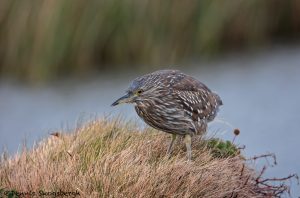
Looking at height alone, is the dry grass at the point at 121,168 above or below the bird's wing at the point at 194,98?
below

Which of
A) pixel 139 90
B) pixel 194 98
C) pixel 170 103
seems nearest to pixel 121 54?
pixel 194 98

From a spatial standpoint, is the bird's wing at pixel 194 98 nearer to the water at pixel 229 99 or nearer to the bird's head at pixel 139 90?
the bird's head at pixel 139 90

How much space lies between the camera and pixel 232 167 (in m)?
6.67

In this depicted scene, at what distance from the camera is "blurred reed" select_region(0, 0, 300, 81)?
1355cm

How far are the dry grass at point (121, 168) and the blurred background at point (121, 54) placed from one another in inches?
214

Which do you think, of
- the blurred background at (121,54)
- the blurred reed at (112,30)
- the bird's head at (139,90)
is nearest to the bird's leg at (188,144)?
the bird's head at (139,90)

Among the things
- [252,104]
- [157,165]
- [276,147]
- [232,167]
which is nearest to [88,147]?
[157,165]

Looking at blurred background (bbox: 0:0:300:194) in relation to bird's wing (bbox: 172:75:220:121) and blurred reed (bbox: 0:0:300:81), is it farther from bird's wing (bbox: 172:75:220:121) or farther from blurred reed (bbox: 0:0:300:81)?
bird's wing (bbox: 172:75:220:121)

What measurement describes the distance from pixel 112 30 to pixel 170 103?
23.1 ft

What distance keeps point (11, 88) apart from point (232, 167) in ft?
27.0

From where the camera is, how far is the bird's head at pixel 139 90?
6773mm

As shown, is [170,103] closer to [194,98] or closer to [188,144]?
[194,98]

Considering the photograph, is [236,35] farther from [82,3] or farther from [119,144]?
[119,144]

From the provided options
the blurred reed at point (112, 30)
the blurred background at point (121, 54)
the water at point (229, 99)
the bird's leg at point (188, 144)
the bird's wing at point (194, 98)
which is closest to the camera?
the bird's leg at point (188, 144)
